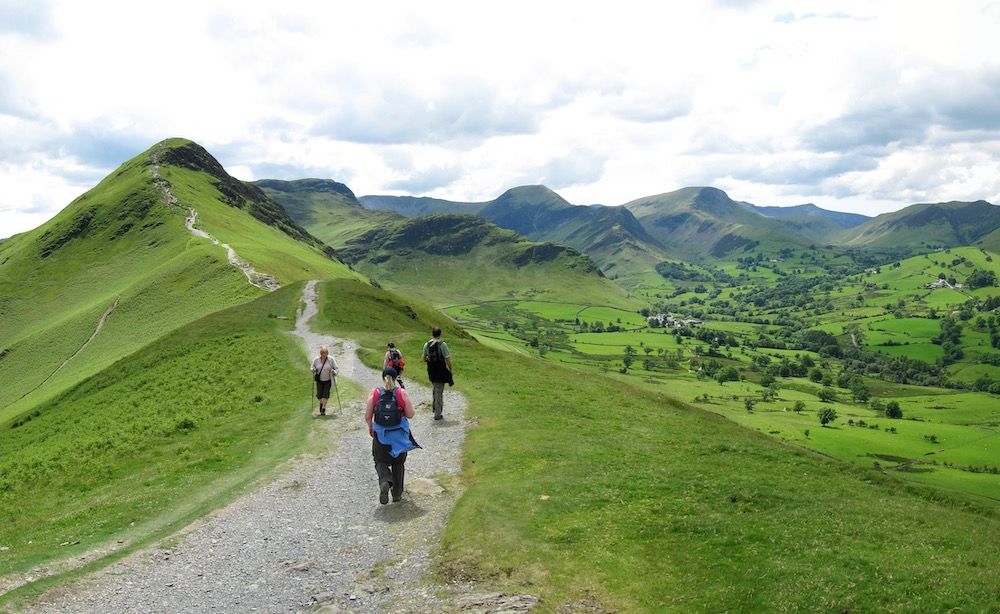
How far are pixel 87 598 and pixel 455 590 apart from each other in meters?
9.18

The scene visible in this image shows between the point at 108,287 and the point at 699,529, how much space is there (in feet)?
560

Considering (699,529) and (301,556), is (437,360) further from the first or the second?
(699,529)

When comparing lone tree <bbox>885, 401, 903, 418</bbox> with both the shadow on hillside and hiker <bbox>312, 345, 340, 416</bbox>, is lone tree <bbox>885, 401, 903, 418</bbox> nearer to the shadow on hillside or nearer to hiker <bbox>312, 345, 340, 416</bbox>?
hiker <bbox>312, 345, 340, 416</bbox>

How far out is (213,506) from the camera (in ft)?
71.1

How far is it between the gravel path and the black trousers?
64 centimetres

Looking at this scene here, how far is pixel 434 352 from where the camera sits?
30.5 m

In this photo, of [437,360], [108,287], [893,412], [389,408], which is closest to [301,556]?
[389,408]

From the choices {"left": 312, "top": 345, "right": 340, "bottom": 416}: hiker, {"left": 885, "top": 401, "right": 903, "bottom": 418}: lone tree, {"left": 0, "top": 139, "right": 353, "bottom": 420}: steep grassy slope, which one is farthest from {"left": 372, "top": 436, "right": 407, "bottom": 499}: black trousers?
{"left": 885, "top": 401, "right": 903, "bottom": 418}: lone tree

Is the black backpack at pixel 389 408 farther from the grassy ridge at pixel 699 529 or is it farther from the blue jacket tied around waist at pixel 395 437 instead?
the grassy ridge at pixel 699 529

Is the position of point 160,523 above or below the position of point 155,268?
below

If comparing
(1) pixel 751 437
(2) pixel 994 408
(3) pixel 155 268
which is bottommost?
(2) pixel 994 408

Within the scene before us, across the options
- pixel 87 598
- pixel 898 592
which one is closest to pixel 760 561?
pixel 898 592

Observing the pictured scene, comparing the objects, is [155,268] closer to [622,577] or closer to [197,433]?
[197,433]

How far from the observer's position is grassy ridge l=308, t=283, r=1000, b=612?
13727 mm
